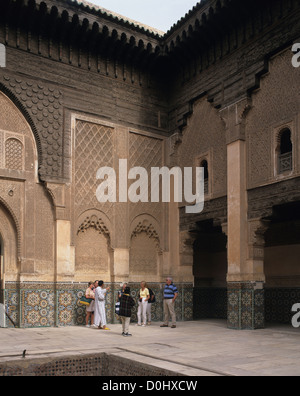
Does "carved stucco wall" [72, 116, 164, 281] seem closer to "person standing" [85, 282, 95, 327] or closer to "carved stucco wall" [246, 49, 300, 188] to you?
"person standing" [85, 282, 95, 327]

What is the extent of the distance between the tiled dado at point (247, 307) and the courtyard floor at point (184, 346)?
232 millimetres

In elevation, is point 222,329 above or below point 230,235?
below

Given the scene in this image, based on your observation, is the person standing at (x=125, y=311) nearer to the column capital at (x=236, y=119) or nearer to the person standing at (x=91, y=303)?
the person standing at (x=91, y=303)

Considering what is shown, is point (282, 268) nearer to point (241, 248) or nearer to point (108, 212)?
point (241, 248)

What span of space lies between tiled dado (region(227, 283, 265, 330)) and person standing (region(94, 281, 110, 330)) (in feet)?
8.01

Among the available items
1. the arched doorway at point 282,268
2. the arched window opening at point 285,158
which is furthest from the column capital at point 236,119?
the arched doorway at point 282,268

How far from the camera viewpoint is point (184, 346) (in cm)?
695

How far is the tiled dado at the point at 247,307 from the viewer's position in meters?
9.19

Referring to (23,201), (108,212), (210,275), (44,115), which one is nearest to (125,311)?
(108,212)

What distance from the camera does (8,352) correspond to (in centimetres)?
617

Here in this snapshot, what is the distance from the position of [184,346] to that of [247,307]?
2.67m
